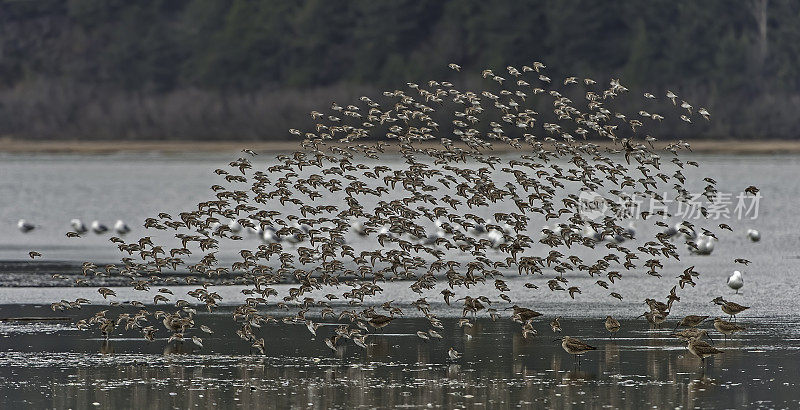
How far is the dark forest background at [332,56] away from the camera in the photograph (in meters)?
57.8

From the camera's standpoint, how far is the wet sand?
11.1 m

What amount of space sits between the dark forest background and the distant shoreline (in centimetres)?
43

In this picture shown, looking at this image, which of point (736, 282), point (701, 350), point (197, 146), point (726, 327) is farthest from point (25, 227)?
point (197, 146)

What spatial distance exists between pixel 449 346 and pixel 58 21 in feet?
193

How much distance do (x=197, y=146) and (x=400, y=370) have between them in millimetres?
48963

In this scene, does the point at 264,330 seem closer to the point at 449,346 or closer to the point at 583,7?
the point at 449,346

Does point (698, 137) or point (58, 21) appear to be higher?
point (58, 21)

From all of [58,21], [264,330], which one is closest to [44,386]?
[264,330]

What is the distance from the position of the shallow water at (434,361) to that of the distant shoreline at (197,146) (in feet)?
122

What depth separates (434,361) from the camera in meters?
12.9

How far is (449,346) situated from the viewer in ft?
44.9

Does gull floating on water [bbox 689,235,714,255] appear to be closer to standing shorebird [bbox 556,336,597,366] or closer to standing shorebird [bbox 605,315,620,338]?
standing shorebird [bbox 605,315,620,338]

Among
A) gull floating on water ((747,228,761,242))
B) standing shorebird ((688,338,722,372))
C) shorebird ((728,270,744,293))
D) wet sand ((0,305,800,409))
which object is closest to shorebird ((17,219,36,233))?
gull floating on water ((747,228,761,242))

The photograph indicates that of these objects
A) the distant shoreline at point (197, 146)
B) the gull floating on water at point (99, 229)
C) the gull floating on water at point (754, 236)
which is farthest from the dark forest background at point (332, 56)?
the gull floating on water at point (754, 236)
